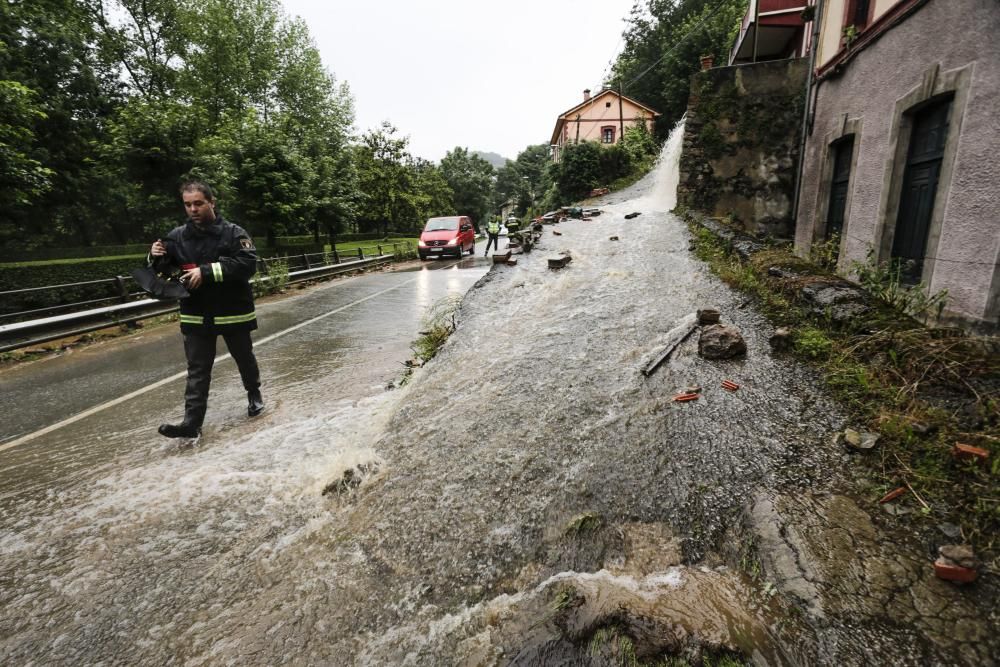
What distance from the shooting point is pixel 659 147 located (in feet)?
96.4

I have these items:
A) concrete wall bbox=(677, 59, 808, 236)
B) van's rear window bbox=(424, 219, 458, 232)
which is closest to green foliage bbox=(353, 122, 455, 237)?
van's rear window bbox=(424, 219, 458, 232)

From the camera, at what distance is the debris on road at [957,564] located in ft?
5.80

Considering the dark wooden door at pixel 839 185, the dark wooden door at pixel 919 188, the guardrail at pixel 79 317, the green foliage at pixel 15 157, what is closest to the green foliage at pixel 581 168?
the dark wooden door at pixel 839 185

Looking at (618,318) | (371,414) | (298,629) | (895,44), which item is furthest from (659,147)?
(298,629)

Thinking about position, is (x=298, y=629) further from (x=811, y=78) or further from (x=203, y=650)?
(x=811, y=78)

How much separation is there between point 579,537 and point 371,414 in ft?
8.45

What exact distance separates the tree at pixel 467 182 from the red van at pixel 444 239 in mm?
39494

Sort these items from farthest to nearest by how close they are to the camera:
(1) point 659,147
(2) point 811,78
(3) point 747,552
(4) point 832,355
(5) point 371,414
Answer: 1. (1) point 659,147
2. (2) point 811,78
3. (5) point 371,414
4. (4) point 832,355
5. (3) point 747,552

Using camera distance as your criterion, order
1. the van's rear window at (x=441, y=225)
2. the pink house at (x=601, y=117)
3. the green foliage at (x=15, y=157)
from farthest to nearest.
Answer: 1. the pink house at (x=601, y=117)
2. the van's rear window at (x=441, y=225)
3. the green foliage at (x=15, y=157)

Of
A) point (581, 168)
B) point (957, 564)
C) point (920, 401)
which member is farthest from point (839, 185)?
point (581, 168)

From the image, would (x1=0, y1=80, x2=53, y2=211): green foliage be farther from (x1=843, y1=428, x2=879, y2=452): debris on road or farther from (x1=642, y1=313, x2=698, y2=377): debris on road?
(x1=843, y1=428, x2=879, y2=452): debris on road

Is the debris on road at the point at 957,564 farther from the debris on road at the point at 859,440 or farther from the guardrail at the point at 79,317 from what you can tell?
the guardrail at the point at 79,317

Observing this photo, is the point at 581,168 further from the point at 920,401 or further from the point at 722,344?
the point at 920,401

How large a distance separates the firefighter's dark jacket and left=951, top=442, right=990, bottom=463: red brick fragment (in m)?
5.10
